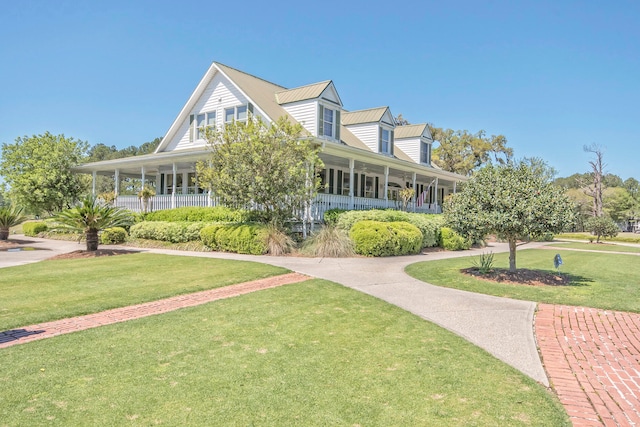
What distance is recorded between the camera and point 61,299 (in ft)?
24.4

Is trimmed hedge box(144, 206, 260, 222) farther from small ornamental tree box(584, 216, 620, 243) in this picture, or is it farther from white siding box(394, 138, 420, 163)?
small ornamental tree box(584, 216, 620, 243)

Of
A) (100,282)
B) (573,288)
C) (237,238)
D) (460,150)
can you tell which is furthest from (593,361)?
(460,150)

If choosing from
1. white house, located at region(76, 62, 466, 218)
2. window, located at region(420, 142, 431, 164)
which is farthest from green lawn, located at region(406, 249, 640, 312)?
window, located at region(420, 142, 431, 164)

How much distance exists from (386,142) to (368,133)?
1.41 meters

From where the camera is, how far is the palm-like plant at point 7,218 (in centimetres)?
2016

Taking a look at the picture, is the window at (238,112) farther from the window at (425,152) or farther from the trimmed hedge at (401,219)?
the window at (425,152)

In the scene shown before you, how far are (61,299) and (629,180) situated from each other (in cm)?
12204

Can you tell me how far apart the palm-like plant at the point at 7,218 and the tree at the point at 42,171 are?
6127mm

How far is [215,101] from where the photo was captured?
23.3 meters

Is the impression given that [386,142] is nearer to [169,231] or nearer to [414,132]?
[414,132]

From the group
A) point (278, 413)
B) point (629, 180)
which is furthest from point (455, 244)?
point (629, 180)

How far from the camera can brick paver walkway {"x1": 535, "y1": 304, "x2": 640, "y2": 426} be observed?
12.3 feet

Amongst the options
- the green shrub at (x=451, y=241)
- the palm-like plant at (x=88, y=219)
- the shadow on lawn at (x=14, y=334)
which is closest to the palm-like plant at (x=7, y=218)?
the palm-like plant at (x=88, y=219)

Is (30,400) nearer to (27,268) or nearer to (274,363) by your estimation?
(274,363)
